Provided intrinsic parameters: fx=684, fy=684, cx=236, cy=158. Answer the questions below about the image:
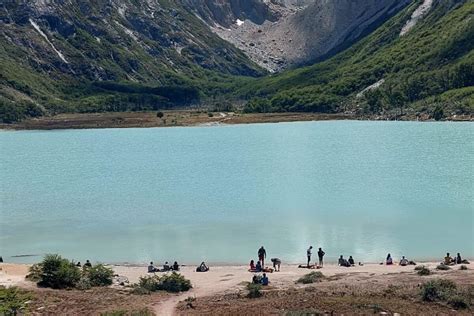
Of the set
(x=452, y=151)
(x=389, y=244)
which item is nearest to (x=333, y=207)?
Result: (x=389, y=244)

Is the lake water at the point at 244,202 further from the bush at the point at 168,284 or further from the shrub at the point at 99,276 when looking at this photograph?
the bush at the point at 168,284

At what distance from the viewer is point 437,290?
126 feet

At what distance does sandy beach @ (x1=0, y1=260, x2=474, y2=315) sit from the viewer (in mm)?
42281

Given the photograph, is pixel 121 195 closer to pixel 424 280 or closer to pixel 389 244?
pixel 389 244

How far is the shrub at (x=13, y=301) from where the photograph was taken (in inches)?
1403

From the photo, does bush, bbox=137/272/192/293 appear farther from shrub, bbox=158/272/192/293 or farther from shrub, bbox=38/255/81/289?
shrub, bbox=38/255/81/289

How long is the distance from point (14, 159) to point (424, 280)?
130655 mm

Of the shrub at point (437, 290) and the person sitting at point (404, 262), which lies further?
the person sitting at point (404, 262)

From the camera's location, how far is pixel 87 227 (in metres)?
73.8

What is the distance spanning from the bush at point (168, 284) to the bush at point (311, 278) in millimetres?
7386

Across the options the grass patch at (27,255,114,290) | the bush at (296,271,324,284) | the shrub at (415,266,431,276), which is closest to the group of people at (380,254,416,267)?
the shrub at (415,266,431,276)

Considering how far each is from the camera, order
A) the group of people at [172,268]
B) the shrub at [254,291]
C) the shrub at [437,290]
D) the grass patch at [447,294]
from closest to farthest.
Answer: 1. the grass patch at [447,294]
2. the shrub at [437,290]
3. the shrub at [254,291]
4. the group of people at [172,268]

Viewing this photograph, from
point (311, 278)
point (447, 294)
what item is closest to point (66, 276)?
point (311, 278)

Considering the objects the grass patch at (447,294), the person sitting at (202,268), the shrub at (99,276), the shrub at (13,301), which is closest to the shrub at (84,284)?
the shrub at (99,276)
